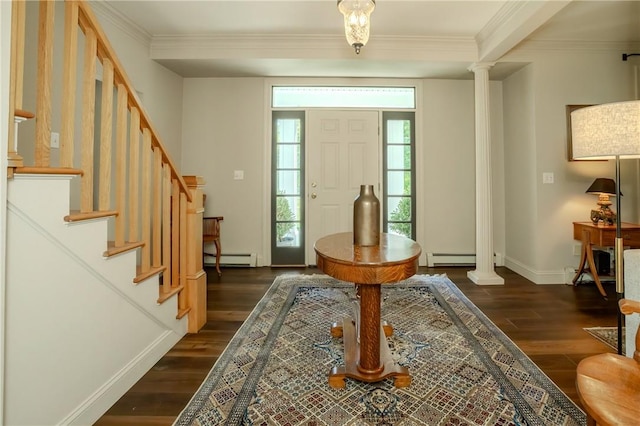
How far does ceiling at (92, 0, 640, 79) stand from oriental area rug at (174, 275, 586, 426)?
2.68 meters

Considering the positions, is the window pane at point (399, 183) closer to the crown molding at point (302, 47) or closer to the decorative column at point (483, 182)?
the decorative column at point (483, 182)

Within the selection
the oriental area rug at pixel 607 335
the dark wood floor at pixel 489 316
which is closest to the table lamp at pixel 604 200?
the dark wood floor at pixel 489 316

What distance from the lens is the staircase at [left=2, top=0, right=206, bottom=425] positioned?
3.62 ft

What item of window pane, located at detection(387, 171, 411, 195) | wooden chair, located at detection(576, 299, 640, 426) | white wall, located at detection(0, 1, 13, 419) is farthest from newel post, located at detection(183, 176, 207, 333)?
window pane, located at detection(387, 171, 411, 195)

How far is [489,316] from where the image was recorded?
8.21ft

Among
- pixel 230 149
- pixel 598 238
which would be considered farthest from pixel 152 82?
pixel 598 238

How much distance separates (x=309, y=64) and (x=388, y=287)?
271 centimetres

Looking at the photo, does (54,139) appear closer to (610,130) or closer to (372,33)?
(372,33)

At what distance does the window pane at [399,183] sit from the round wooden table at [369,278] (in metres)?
2.46

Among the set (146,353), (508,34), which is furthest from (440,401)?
(508,34)

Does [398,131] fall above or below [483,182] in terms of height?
above

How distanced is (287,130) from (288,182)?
709 mm

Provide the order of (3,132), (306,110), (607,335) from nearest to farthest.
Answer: (3,132) → (607,335) → (306,110)

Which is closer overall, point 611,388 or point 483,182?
point 611,388
